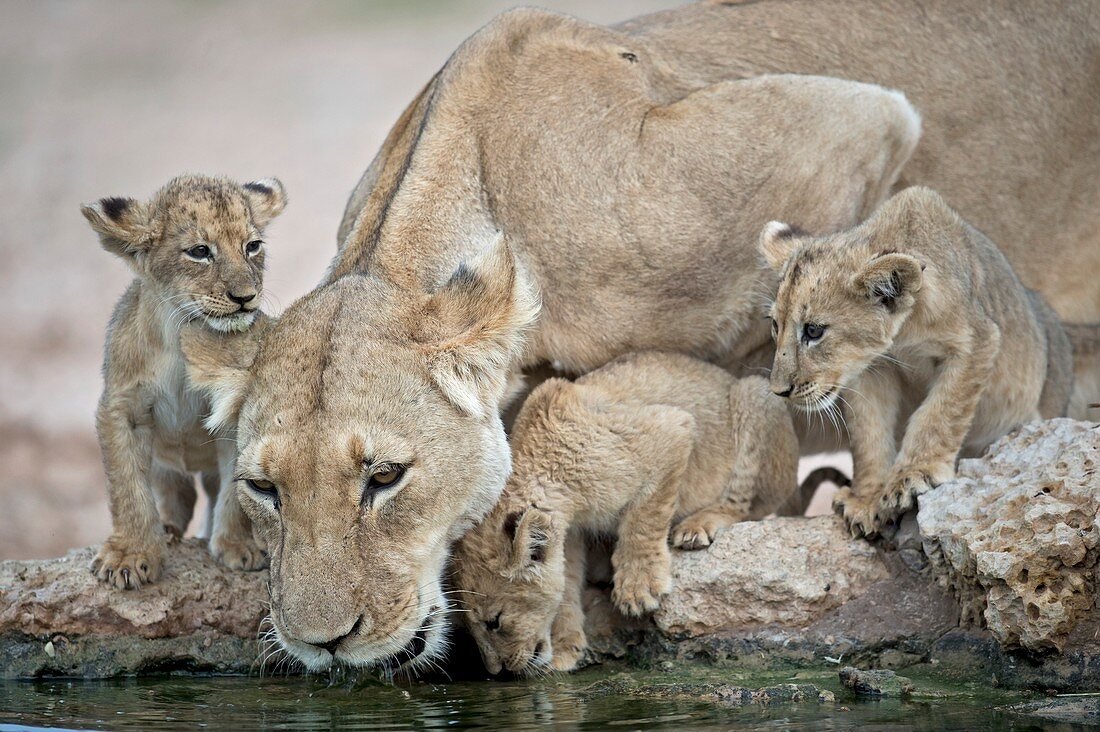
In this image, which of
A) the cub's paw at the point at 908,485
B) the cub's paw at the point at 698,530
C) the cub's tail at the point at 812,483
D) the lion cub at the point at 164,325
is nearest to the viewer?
the lion cub at the point at 164,325

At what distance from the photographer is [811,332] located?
22.5 ft

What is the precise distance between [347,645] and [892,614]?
8.20 feet

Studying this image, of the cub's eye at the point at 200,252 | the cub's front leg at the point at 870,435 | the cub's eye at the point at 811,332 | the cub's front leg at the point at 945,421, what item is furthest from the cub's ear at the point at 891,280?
the cub's eye at the point at 200,252

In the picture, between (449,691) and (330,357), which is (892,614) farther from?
(330,357)

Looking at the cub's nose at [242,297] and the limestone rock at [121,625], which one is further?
the limestone rock at [121,625]

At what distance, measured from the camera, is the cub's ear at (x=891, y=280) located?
6629 millimetres

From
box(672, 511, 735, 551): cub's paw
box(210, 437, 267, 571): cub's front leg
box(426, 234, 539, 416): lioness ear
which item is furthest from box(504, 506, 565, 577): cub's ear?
box(210, 437, 267, 571): cub's front leg

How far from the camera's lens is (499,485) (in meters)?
6.58

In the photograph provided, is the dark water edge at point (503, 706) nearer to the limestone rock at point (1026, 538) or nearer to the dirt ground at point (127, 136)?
the limestone rock at point (1026, 538)

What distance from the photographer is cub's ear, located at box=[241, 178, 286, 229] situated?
284 inches

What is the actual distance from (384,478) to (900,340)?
8.48 ft

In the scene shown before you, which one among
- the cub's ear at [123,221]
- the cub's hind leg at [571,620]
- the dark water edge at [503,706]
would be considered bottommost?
the dark water edge at [503,706]

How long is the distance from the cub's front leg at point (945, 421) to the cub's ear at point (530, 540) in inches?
63.4

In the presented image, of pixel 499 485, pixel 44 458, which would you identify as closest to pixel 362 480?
pixel 499 485
